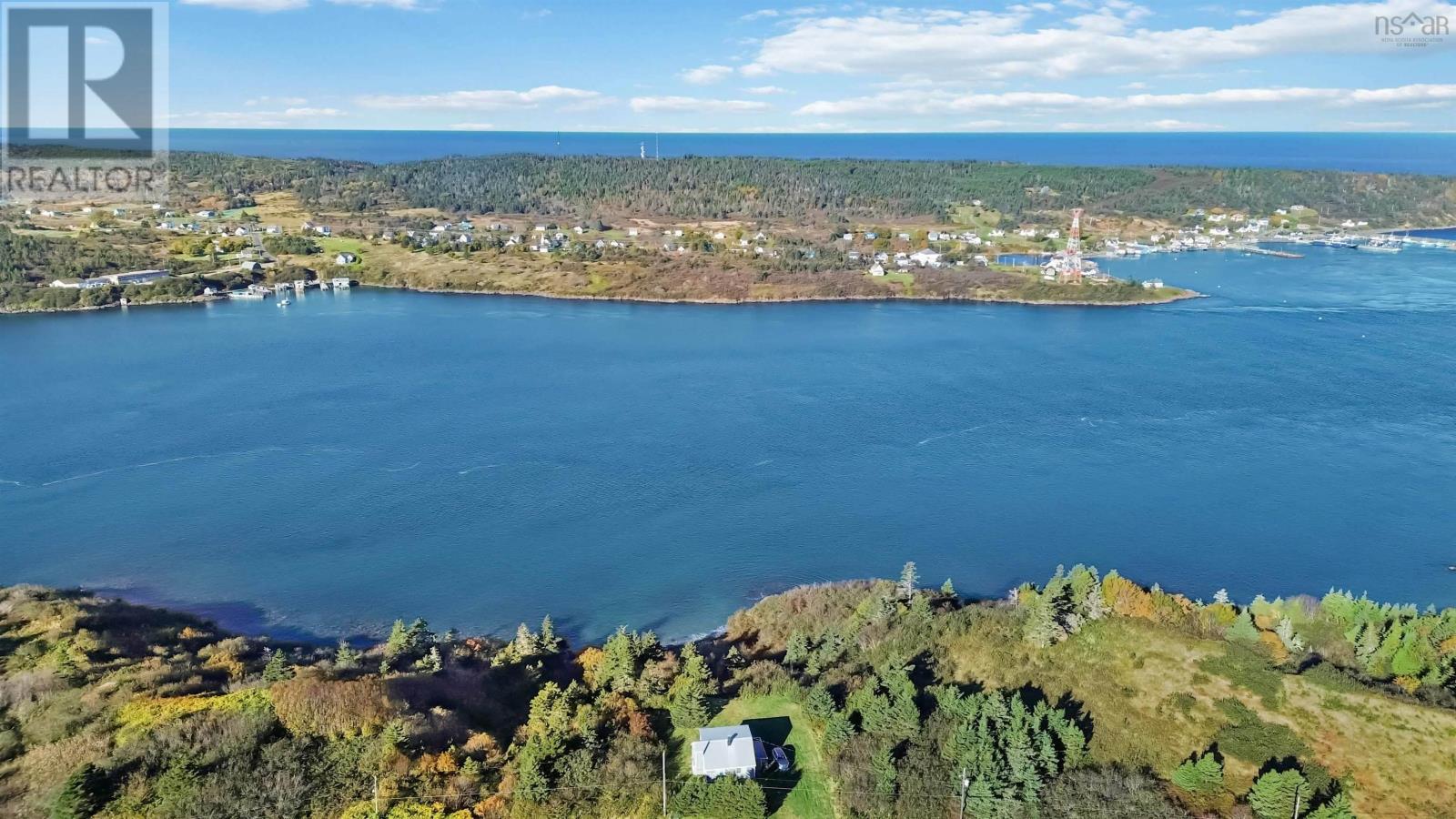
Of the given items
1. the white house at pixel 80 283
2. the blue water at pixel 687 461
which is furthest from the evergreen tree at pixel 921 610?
the white house at pixel 80 283

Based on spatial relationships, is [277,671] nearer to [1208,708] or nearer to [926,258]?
[1208,708]

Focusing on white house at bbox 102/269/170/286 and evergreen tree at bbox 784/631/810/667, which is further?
white house at bbox 102/269/170/286

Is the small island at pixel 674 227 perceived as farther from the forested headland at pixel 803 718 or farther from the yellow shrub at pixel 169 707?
the yellow shrub at pixel 169 707

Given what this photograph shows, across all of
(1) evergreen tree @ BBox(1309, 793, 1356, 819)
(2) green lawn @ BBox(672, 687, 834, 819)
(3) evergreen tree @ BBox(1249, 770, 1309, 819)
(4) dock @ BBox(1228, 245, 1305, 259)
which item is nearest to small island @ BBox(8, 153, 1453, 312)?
(4) dock @ BBox(1228, 245, 1305, 259)

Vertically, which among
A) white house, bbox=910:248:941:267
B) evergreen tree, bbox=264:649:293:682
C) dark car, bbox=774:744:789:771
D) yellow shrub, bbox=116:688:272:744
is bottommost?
dark car, bbox=774:744:789:771

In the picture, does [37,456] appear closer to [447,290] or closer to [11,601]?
[11,601]

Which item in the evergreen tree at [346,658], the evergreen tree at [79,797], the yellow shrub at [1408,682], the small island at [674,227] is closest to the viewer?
the evergreen tree at [79,797]

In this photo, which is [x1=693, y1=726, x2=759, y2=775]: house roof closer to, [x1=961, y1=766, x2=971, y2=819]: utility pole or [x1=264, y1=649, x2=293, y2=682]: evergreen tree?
[x1=961, y1=766, x2=971, y2=819]: utility pole
